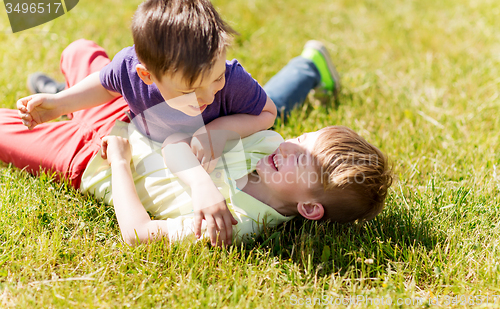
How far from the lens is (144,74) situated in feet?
6.45

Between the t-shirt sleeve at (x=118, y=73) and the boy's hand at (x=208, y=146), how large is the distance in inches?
19.1

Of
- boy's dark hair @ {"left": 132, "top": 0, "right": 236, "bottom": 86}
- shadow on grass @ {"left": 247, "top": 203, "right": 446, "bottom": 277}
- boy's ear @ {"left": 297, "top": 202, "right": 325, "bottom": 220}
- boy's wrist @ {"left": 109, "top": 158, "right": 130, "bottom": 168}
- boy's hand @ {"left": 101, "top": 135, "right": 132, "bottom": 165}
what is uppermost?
boy's dark hair @ {"left": 132, "top": 0, "right": 236, "bottom": 86}

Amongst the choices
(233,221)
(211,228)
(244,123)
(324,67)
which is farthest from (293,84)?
(211,228)

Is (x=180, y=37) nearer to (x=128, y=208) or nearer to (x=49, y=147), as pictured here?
(x=128, y=208)

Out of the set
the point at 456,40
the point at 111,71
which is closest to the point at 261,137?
the point at 111,71

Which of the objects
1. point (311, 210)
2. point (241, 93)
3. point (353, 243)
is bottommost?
point (353, 243)

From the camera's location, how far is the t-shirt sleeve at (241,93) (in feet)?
7.20

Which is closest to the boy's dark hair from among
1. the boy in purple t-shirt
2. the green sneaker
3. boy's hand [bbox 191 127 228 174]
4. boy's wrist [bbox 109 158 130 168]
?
the boy in purple t-shirt

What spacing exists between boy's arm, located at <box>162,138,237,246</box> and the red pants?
687 mm

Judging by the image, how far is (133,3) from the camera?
4.68 meters

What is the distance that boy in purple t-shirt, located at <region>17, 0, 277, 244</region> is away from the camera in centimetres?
175

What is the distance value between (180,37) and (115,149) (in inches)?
32.4

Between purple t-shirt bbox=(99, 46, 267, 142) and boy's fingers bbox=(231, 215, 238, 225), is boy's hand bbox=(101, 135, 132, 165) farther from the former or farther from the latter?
boy's fingers bbox=(231, 215, 238, 225)

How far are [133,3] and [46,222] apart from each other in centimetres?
333
